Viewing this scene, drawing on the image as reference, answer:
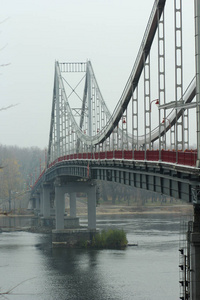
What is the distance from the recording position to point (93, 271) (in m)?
55.8

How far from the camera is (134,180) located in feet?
147

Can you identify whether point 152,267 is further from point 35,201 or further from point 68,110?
point 35,201

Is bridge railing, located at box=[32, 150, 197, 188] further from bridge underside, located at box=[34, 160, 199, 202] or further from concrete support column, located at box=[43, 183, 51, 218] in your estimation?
concrete support column, located at box=[43, 183, 51, 218]

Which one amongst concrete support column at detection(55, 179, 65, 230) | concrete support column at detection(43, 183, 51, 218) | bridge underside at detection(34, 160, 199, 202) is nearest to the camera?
bridge underside at detection(34, 160, 199, 202)

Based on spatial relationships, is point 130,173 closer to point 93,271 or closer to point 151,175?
point 151,175

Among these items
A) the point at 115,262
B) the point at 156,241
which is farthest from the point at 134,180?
the point at 156,241

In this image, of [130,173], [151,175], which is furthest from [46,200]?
[151,175]

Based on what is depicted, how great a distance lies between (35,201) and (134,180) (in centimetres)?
11949

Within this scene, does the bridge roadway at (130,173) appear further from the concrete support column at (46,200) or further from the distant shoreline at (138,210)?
the distant shoreline at (138,210)

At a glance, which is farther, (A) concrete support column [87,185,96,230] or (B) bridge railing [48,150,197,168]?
(A) concrete support column [87,185,96,230]

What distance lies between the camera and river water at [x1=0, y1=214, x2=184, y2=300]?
45406 millimetres

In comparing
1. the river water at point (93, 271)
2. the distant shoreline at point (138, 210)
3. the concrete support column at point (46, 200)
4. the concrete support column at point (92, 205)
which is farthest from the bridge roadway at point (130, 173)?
the distant shoreline at point (138, 210)

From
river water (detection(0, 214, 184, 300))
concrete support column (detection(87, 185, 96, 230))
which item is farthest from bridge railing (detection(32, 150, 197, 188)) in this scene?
concrete support column (detection(87, 185, 96, 230))

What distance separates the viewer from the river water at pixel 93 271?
149 ft
